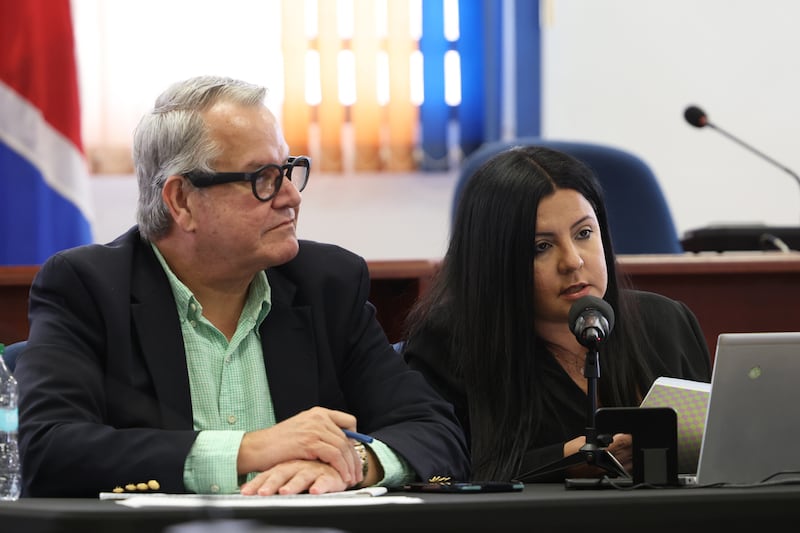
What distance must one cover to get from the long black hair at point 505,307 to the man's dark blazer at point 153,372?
0.48 feet

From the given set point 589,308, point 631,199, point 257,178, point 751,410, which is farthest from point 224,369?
point 631,199

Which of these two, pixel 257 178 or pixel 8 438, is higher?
pixel 257 178

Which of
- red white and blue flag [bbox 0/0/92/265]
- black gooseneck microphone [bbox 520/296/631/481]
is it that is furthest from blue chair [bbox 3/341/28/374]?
red white and blue flag [bbox 0/0/92/265]

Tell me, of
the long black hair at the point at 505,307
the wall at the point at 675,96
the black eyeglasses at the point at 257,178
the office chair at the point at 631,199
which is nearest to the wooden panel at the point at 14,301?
the black eyeglasses at the point at 257,178

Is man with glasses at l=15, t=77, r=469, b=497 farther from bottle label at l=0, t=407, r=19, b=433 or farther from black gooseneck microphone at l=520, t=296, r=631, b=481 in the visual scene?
black gooseneck microphone at l=520, t=296, r=631, b=481

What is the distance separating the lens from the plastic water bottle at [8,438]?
173 centimetres

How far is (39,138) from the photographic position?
4363 millimetres

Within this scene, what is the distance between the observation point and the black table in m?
0.98

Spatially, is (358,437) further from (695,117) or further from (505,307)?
(695,117)

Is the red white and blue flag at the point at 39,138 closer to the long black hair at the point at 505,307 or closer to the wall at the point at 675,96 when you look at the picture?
the wall at the point at 675,96

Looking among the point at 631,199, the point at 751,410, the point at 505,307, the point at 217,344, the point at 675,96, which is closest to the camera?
the point at 751,410

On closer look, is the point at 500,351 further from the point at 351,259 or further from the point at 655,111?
the point at 655,111

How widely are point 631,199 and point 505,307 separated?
1.40 meters

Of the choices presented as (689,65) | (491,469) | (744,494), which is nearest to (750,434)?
(744,494)
